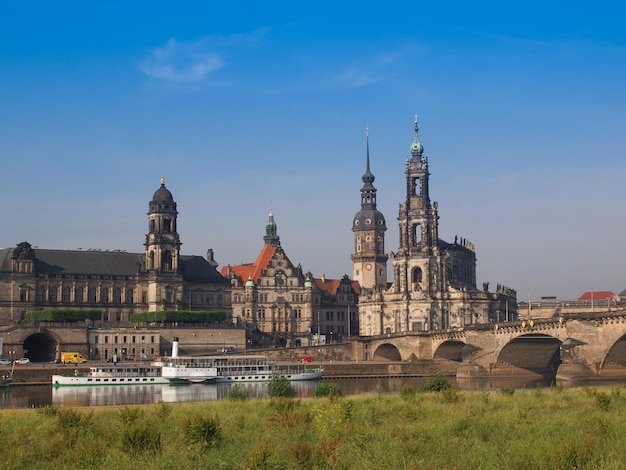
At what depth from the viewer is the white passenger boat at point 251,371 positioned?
93.1m

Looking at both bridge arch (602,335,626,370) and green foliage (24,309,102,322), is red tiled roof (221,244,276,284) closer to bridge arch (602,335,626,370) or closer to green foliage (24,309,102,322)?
green foliage (24,309,102,322)

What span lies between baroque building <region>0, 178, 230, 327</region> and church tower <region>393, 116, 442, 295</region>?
96.5 feet

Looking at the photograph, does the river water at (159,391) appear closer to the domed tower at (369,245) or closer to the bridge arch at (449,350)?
the bridge arch at (449,350)

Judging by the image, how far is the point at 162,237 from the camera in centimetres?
13050

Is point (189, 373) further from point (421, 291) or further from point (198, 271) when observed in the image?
point (421, 291)

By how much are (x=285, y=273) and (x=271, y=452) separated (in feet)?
403

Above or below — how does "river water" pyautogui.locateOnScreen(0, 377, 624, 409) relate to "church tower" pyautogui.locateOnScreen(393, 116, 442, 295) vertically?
below

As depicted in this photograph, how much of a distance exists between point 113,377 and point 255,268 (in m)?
63.8

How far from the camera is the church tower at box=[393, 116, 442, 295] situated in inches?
5630

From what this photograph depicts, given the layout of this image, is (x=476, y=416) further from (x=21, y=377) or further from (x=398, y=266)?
(x=398, y=266)

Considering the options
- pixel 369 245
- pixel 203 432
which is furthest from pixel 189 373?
pixel 369 245

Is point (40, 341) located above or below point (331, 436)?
above

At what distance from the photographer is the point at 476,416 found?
3497 centimetres

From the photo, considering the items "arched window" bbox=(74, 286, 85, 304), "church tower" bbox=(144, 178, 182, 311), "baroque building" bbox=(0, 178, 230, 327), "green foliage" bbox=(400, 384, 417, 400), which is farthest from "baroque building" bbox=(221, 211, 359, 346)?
"green foliage" bbox=(400, 384, 417, 400)
